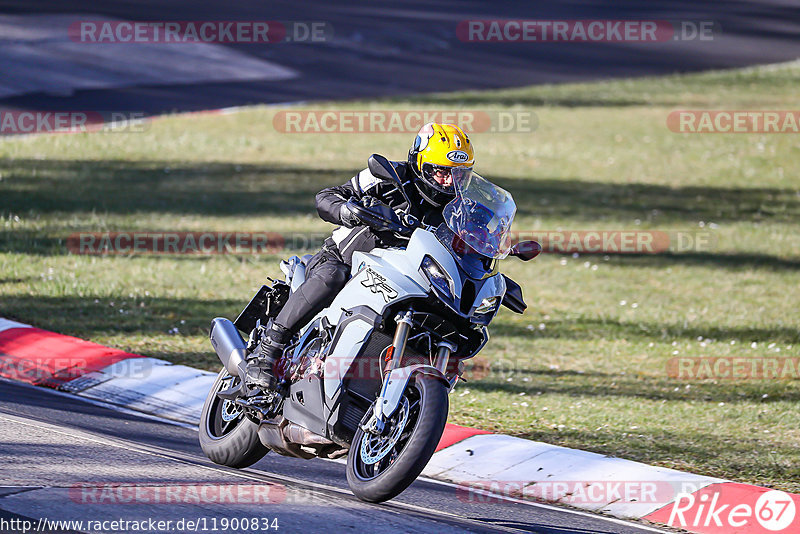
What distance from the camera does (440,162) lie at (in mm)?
7098

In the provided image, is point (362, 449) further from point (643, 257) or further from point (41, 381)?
point (643, 257)

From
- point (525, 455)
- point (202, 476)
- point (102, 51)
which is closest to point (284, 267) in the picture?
point (202, 476)

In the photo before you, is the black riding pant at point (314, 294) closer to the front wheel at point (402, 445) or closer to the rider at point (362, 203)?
the rider at point (362, 203)

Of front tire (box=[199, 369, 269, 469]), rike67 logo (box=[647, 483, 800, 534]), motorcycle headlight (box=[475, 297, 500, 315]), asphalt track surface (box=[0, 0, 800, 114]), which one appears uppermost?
asphalt track surface (box=[0, 0, 800, 114])

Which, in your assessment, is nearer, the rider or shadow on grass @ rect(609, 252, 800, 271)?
the rider

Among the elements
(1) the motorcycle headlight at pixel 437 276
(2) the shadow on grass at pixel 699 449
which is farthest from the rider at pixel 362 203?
(2) the shadow on grass at pixel 699 449

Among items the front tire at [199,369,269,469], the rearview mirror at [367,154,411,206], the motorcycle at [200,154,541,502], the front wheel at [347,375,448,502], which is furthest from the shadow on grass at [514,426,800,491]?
the rearview mirror at [367,154,411,206]

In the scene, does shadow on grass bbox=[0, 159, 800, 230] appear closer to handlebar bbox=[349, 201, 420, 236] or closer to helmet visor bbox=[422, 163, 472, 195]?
helmet visor bbox=[422, 163, 472, 195]

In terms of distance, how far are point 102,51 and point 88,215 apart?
12088 millimetres

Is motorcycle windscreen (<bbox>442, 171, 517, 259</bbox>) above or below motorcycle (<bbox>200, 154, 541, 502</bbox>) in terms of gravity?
above

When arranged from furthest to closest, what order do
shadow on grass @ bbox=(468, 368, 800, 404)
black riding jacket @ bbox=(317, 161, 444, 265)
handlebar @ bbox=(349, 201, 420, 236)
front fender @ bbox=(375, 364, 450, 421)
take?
shadow on grass @ bbox=(468, 368, 800, 404), black riding jacket @ bbox=(317, 161, 444, 265), handlebar @ bbox=(349, 201, 420, 236), front fender @ bbox=(375, 364, 450, 421)

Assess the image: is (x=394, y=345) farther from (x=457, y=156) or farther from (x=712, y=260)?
(x=712, y=260)

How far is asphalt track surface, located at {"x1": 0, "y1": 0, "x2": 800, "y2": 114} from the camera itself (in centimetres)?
2436

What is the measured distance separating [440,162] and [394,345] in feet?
3.71
